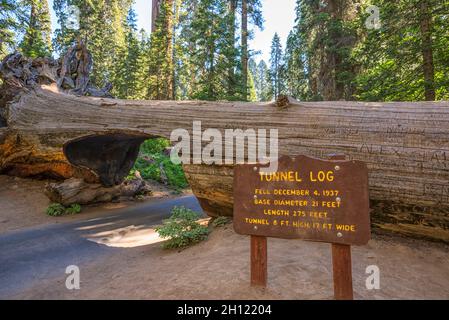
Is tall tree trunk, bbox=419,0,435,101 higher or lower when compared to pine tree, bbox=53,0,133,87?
lower

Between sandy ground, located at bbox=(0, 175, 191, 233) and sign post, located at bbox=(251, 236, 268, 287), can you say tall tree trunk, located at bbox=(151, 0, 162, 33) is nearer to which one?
sandy ground, located at bbox=(0, 175, 191, 233)

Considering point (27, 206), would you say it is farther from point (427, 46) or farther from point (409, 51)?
point (409, 51)

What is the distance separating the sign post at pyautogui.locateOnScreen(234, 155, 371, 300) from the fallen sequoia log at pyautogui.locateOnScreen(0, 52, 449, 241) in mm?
1964

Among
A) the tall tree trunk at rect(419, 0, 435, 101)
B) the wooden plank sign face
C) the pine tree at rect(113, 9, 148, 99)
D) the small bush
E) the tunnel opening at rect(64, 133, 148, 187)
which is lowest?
the small bush

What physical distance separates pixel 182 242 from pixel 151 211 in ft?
15.4

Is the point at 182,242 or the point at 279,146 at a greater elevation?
the point at 279,146

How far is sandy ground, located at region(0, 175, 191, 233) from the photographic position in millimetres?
8906

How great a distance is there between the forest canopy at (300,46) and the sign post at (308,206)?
27.9 ft

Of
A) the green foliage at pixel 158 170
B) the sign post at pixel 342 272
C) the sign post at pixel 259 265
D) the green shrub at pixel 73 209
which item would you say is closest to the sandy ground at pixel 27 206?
the green shrub at pixel 73 209

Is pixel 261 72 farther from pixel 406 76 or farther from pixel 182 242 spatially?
pixel 182 242

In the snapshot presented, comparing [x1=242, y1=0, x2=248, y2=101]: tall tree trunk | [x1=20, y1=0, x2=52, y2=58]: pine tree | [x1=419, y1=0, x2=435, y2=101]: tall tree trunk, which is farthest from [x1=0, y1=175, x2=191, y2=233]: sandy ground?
[x1=242, y1=0, x2=248, y2=101]: tall tree trunk

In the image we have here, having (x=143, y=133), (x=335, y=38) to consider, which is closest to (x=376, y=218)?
(x=143, y=133)

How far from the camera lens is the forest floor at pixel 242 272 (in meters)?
3.48
